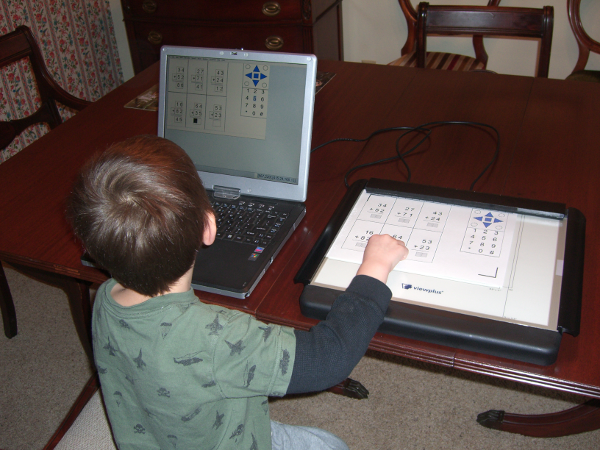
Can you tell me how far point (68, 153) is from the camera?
1.26m

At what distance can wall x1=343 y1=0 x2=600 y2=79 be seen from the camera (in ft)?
8.26

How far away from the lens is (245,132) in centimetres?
98

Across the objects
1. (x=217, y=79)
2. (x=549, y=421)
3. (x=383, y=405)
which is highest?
(x=217, y=79)

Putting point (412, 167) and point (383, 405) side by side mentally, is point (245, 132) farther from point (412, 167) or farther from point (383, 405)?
point (383, 405)

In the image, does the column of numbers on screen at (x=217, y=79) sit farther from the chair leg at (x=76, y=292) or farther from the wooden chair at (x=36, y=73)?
the wooden chair at (x=36, y=73)

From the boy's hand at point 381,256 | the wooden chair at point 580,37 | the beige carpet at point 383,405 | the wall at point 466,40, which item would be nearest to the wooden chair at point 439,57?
the wall at point 466,40

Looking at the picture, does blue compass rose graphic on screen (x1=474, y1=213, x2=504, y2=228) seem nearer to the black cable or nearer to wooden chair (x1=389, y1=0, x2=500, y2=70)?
the black cable

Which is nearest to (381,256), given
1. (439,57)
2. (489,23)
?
(489,23)

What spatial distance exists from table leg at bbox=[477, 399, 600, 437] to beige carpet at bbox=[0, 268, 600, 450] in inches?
1.5

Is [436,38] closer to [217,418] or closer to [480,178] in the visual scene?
[480,178]

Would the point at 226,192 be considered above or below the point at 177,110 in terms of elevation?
below

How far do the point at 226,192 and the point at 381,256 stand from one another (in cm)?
36

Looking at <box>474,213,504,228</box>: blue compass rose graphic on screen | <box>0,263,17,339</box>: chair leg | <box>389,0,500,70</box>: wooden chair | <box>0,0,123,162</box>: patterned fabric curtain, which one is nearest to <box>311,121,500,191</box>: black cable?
<box>474,213,504,228</box>: blue compass rose graphic on screen

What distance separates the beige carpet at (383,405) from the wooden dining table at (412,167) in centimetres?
9
